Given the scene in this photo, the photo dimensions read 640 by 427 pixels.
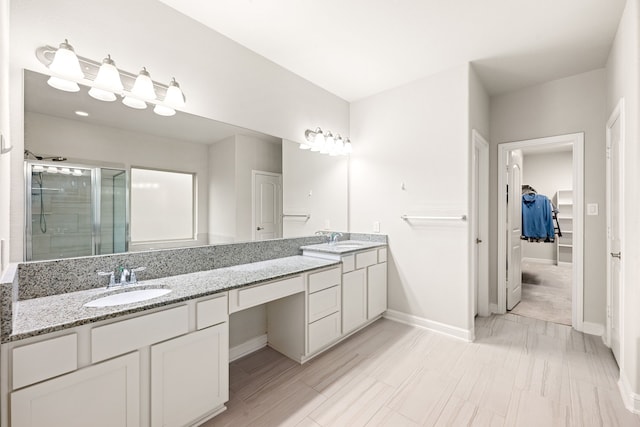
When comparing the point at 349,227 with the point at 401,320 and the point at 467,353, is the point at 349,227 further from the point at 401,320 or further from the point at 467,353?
the point at 467,353

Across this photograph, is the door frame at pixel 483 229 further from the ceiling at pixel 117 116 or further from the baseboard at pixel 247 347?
the ceiling at pixel 117 116

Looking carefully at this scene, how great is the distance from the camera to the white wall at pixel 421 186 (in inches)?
107

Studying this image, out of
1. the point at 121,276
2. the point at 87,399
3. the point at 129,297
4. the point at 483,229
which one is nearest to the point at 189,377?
the point at 87,399

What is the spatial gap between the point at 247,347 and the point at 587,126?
4.02 meters

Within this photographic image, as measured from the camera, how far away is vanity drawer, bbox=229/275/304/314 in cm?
171

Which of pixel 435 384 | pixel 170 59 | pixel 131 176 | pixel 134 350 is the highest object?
pixel 170 59

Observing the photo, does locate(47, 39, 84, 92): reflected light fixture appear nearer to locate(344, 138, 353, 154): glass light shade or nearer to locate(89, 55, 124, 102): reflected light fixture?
locate(89, 55, 124, 102): reflected light fixture

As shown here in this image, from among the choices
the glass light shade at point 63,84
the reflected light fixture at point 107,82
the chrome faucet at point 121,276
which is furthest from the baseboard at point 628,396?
the glass light shade at point 63,84

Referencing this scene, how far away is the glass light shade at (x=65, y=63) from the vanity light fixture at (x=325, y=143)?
182 cm

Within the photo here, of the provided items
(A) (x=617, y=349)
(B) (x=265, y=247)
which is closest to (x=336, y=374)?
(B) (x=265, y=247)

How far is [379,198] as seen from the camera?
329cm

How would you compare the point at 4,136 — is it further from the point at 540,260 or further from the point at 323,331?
the point at 540,260

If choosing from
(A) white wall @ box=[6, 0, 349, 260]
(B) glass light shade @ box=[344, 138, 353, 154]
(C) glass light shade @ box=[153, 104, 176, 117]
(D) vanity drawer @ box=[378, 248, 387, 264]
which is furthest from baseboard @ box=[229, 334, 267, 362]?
(B) glass light shade @ box=[344, 138, 353, 154]

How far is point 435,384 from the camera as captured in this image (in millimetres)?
1991
